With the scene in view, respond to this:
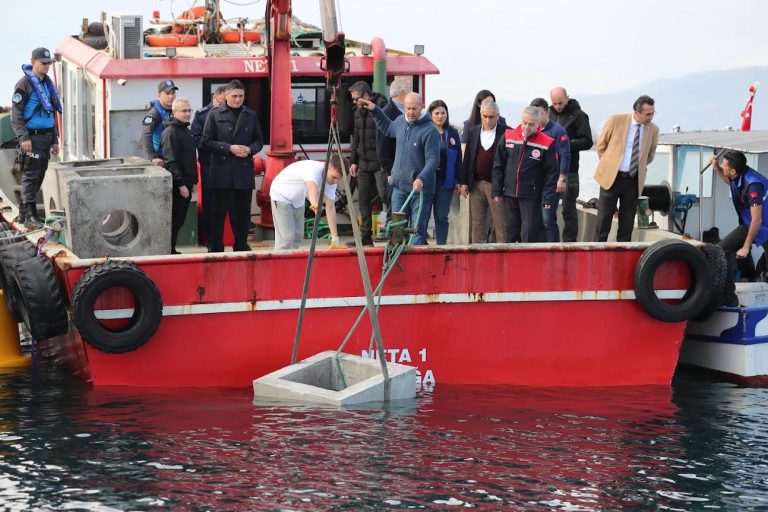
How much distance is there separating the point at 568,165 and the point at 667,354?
1.83m

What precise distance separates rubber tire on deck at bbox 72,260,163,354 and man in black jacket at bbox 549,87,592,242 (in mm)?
3994

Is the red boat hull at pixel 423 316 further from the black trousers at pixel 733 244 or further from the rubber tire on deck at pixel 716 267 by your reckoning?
the black trousers at pixel 733 244

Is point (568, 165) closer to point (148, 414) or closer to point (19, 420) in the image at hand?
point (148, 414)

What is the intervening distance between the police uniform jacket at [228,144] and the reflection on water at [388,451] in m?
1.95

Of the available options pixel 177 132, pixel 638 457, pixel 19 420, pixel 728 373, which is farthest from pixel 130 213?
pixel 728 373

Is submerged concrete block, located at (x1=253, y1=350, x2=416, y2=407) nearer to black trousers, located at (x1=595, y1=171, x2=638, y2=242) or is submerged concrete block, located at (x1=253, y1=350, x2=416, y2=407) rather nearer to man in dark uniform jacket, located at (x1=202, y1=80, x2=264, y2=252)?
man in dark uniform jacket, located at (x1=202, y1=80, x2=264, y2=252)

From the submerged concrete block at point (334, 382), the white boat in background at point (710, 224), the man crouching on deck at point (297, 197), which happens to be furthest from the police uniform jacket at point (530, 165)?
the submerged concrete block at point (334, 382)

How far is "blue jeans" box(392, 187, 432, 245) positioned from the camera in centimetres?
1185

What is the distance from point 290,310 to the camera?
1124 centimetres

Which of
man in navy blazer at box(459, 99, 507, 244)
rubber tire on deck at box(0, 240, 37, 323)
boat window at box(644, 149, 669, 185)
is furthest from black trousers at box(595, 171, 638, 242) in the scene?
rubber tire on deck at box(0, 240, 37, 323)

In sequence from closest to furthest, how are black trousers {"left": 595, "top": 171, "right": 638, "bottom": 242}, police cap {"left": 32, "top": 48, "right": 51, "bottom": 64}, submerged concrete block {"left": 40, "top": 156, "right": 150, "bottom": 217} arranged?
submerged concrete block {"left": 40, "top": 156, "right": 150, "bottom": 217}, black trousers {"left": 595, "top": 171, "right": 638, "bottom": 242}, police cap {"left": 32, "top": 48, "right": 51, "bottom": 64}

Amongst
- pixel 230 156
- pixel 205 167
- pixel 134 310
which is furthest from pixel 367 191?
pixel 134 310

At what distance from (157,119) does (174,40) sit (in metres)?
2.22

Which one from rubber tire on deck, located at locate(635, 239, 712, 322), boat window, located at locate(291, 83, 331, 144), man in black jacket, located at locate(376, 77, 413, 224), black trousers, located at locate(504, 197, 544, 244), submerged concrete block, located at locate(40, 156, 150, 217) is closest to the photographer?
rubber tire on deck, located at locate(635, 239, 712, 322)
